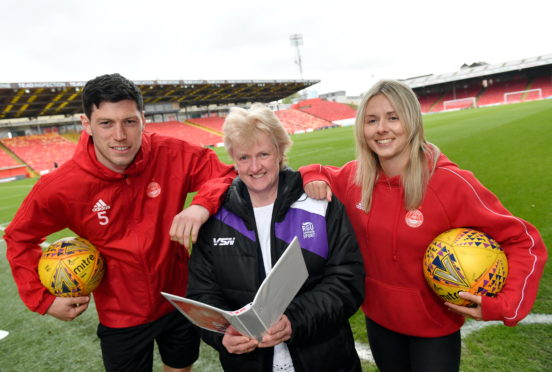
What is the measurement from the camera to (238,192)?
68.5 inches

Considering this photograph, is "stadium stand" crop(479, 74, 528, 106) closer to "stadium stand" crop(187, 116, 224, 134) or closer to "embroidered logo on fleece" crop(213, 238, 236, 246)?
"stadium stand" crop(187, 116, 224, 134)

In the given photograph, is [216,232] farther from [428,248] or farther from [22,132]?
[22,132]

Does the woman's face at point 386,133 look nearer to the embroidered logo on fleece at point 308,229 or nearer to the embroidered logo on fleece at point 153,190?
the embroidered logo on fleece at point 308,229

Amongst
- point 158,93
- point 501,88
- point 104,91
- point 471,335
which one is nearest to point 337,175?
point 104,91

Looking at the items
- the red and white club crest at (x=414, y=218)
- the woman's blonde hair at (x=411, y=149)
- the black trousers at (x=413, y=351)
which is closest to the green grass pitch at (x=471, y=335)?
Answer: the black trousers at (x=413, y=351)

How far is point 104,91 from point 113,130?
0.22 metres

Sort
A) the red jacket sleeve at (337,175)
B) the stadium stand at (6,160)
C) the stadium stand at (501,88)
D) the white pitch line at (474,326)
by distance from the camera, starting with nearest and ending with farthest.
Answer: the red jacket sleeve at (337,175), the white pitch line at (474,326), the stadium stand at (6,160), the stadium stand at (501,88)

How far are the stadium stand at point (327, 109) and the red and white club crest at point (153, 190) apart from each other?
5924cm

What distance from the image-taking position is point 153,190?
2.12 m

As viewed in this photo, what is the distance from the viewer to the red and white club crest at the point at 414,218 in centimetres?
177

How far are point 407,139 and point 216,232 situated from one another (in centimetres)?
112

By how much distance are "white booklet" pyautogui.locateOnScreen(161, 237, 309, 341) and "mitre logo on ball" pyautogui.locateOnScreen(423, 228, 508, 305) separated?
70 cm

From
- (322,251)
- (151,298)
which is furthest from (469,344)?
(151,298)

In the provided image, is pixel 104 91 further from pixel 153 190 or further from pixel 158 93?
pixel 158 93
